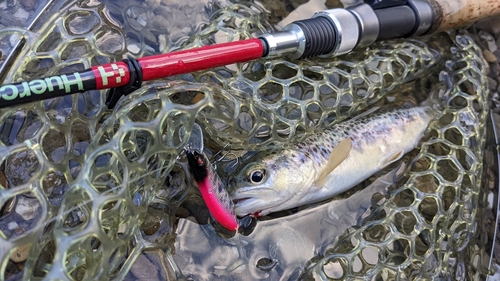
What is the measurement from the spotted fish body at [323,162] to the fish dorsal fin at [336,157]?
0.02 metres

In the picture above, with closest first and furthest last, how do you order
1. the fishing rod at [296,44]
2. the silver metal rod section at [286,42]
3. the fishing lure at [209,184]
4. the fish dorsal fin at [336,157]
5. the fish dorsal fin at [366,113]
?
the fishing rod at [296,44] < the fishing lure at [209,184] < the silver metal rod section at [286,42] < the fish dorsal fin at [336,157] < the fish dorsal fin at [366,113]

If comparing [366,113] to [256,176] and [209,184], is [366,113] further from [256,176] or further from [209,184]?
[209,184]

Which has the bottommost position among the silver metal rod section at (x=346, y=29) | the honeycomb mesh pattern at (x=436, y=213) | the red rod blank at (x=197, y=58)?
the honeycomb mesh pattern at (x=436, y=213)

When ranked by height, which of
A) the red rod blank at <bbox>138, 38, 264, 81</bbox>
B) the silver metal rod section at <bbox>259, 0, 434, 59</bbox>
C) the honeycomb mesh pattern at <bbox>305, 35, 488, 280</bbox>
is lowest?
the honeycomb mesh pattern at <bbox>305, 35, 488, 280</bbox>

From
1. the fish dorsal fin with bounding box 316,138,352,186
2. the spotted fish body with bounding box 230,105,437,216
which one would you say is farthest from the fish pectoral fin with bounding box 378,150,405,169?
the fish dorsal fin with bounding box 316,138,352,186

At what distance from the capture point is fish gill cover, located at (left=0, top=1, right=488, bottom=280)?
1.63 meters

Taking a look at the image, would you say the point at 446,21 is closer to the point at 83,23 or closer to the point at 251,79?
the point at 251,79

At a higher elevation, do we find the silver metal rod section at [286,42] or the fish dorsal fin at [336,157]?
the silver metal rod section at [286,42]

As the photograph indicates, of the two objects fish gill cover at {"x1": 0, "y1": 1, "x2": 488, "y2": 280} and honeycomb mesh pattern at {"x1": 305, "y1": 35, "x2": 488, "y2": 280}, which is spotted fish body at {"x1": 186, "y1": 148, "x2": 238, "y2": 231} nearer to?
fish gill cover at {"x1": 0, "y1": 1, "x2": 488, "y2": 280}

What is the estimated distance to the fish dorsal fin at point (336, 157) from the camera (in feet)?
7.72

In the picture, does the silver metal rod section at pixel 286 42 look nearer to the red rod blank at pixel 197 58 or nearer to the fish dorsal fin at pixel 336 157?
the red rod blank at pixel 197 58

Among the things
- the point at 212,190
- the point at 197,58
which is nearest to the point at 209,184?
the point at 212,190

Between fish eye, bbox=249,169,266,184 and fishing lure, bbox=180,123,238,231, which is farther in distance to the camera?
fish eye, bbox=249,169,266,184

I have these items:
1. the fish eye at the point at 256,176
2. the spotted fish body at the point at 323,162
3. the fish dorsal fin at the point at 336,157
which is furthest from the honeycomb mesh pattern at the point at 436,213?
the fish eye at the point at 256,176
